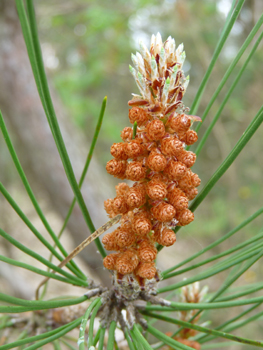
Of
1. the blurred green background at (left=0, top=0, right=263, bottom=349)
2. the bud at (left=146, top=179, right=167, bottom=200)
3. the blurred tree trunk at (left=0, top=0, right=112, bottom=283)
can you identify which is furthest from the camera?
the blurred green background at (left=0, top=0, right=263, bottom=349)

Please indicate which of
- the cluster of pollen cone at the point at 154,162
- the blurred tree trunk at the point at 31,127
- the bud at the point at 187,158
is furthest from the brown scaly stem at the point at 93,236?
the blurred tree trunk at the point at 31,127

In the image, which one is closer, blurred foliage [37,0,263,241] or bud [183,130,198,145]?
bud [183,130,198,145]

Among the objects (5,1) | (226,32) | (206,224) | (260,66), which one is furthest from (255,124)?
(206,224)

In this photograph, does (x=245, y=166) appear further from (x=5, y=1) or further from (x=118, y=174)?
(x=118, y=174)

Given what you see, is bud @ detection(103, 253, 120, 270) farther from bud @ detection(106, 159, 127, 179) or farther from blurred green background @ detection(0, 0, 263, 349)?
blurred green background @ detection(0, 0, 263, 349)

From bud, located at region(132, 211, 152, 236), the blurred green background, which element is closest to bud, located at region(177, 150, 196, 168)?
bud, located at region(132, 211, 152, 236)

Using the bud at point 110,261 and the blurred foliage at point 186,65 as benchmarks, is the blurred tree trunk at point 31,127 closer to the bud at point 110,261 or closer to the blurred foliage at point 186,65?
the blurred foliage at point 186,65

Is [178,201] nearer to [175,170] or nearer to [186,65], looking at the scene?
[175,170]
